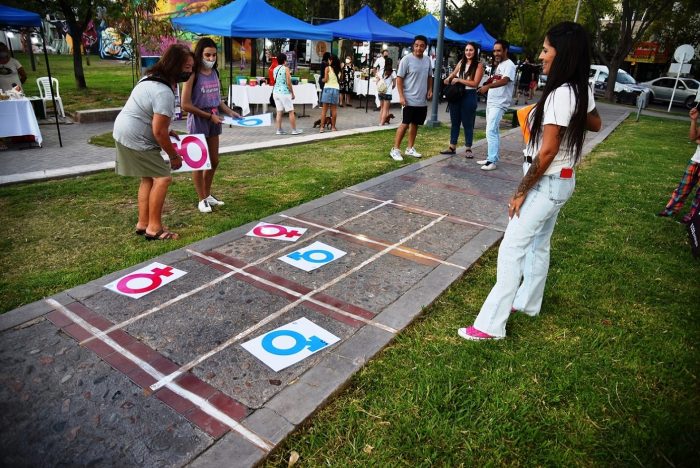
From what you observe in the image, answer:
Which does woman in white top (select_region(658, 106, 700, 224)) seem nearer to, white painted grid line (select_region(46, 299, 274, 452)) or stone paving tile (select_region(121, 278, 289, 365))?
stone paving tile (select_region(121, 278, 289, 365))

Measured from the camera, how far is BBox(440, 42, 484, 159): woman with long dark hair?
790cm

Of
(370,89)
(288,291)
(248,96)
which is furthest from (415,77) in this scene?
(370,89)

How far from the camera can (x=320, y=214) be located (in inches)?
228

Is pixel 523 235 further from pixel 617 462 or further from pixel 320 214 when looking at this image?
pixel 320 214

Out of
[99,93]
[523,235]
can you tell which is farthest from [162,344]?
[99,93]

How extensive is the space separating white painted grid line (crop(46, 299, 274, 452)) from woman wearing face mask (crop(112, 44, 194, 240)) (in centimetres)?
165

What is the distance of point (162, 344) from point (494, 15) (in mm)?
37092

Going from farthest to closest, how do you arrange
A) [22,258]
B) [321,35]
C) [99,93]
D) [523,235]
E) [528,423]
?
[99,93] < [321,35] < [22,258] < [523,235] < [528,423]

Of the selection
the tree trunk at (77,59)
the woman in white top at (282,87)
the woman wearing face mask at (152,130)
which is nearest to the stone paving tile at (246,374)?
the woman wearing face mask at (152,130)

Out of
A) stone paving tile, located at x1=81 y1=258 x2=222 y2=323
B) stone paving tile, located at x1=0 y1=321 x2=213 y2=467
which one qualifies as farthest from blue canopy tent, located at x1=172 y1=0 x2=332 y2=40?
stone paving tile, located at x1=0 y1=321 x2=213 y2=467

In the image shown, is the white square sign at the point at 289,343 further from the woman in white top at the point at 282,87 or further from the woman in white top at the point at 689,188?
the woman in white top at the point at 282,87

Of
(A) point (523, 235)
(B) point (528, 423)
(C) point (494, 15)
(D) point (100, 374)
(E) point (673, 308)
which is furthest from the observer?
(C) point (494, 15)

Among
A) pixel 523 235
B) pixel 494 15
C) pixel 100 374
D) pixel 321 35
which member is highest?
pixel 494 15

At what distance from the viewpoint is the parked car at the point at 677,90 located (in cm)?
2691
